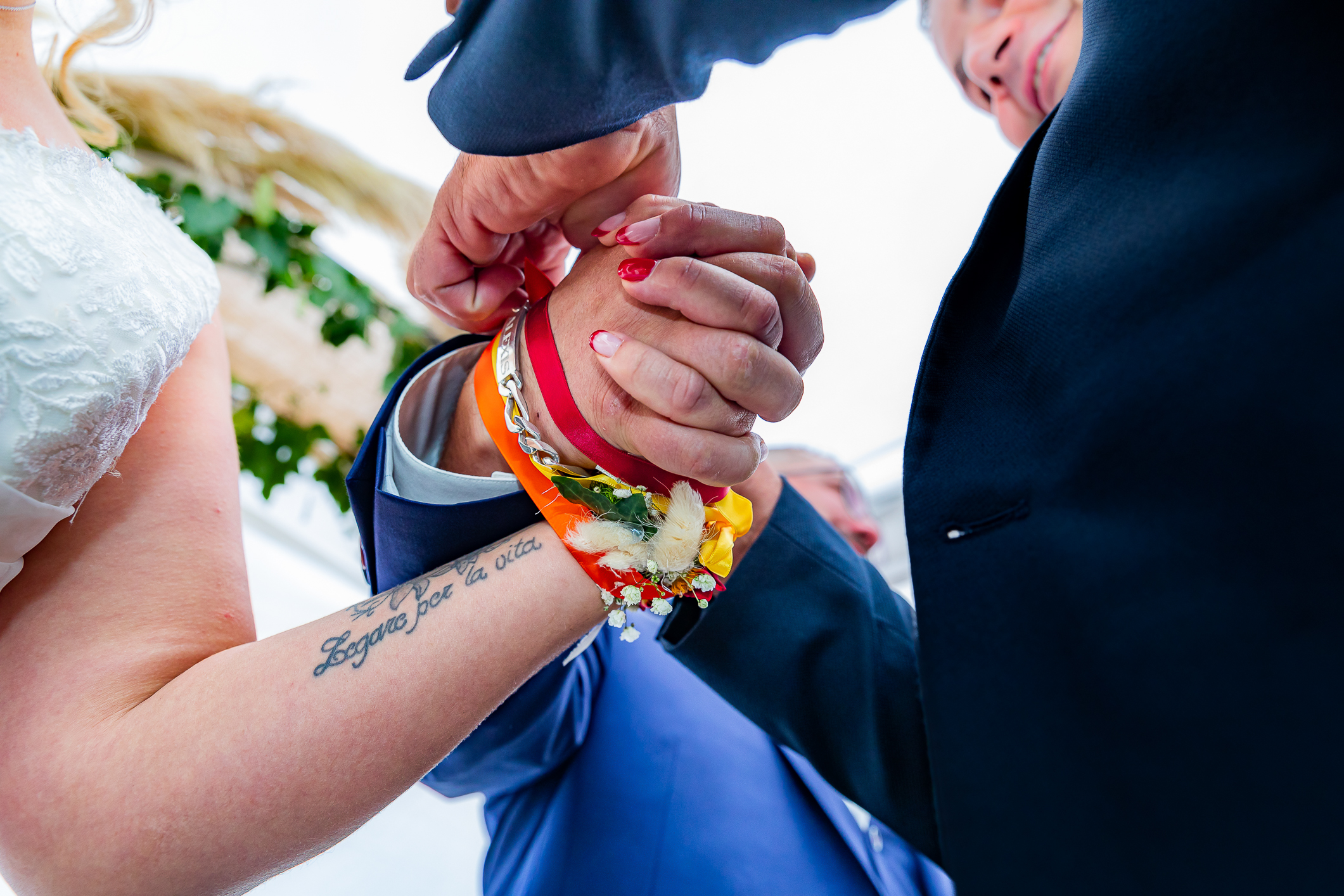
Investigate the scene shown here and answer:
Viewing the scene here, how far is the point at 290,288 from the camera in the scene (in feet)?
4.78

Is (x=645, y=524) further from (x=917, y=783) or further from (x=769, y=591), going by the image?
(x=917, y=783)

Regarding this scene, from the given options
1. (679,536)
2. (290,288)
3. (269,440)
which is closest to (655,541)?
(679,536)

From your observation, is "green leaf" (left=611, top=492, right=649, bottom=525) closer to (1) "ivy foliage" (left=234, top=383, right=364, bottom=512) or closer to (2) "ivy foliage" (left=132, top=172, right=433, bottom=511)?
(2) "ivy foliage" (left=132, top=172, right=433, bottom=511)

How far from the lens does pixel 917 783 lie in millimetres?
663

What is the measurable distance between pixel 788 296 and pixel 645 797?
631mm

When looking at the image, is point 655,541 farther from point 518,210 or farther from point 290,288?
point 290,288

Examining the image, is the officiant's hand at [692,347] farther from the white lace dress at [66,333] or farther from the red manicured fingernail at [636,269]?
the white lace dress at [66,333]

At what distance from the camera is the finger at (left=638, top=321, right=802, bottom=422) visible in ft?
1.58

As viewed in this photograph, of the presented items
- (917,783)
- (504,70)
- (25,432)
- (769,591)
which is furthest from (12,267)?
(917,783)

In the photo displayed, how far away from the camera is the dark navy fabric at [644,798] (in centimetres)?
79


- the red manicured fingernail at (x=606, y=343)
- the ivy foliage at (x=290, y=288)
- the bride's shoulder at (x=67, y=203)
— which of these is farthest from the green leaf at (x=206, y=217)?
the red manicured fingernail at (x=606, y=343)

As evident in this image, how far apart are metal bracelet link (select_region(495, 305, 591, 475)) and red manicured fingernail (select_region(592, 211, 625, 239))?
111 mm

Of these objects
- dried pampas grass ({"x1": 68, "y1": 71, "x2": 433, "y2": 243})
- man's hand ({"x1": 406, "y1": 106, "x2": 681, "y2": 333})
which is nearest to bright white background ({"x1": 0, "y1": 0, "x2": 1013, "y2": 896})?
dried pampas grass ({"x1": 68, "y1": 71, "x2": 433, "y2": 243})

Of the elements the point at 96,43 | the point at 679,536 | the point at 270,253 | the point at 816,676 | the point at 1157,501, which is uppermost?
the point at 96,43
